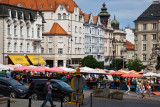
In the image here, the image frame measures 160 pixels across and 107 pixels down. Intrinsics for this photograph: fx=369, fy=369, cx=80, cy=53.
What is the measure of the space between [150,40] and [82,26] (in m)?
16.9

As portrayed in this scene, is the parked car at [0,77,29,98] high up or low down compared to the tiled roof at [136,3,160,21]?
down

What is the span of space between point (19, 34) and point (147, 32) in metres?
36.4

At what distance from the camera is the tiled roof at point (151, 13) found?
88.7 meters

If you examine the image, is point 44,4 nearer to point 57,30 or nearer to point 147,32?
point 57,30

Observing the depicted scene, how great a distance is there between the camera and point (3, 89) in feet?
87.7

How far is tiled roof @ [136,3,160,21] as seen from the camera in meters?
88.7

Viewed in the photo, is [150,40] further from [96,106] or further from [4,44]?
[96,106]

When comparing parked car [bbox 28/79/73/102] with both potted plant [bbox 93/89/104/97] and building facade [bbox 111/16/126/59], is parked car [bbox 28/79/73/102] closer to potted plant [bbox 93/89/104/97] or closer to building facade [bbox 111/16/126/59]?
potted plant [bbox 93/89/104/97]

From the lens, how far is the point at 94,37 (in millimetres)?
98688

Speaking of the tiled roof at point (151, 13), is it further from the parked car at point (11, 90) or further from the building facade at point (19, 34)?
the parked car at point (11, 90)

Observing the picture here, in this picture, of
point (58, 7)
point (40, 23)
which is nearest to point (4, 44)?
point (40, 23)

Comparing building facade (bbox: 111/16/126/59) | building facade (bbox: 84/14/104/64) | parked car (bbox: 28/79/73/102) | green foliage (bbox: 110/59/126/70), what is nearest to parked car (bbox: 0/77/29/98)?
parked car (bbox: 28/79/73/102)

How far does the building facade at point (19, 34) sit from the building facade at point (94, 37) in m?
23.9

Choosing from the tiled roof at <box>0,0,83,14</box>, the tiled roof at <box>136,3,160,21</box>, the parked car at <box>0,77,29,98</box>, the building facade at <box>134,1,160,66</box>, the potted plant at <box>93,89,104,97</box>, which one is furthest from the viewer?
the tiled roof at <box>136,3,160,21</box>
